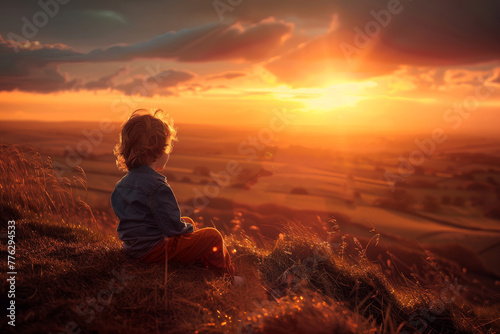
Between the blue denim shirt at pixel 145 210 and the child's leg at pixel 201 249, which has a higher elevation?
the blue denim shirt at pixel 145 210

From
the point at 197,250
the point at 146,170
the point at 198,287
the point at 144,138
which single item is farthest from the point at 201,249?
the point at 144,138

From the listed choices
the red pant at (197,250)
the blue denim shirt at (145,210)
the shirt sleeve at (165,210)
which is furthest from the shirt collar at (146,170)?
the red pant at (197,250)

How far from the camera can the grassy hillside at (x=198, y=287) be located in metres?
2.42

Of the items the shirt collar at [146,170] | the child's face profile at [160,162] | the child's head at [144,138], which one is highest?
the child's head at [144,138]

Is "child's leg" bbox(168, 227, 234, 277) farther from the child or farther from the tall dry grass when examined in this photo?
the tall dry grass

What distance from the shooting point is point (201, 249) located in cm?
355

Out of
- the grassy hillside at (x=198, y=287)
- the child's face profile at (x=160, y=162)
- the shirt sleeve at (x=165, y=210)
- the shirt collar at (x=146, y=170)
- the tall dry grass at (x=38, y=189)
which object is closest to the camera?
the grassy hillside at (x=198, y=287)

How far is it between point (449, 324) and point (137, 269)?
132 inches

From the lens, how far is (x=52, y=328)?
2225mm

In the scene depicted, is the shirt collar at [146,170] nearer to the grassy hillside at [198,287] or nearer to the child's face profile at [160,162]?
the child's face profile at [160,162]

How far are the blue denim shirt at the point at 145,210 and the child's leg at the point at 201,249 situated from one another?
112 mm

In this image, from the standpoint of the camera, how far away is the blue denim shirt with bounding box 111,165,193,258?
3.35m

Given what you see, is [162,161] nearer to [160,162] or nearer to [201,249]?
[160,162]

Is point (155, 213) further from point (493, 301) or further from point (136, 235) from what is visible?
point (493, 301)
